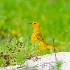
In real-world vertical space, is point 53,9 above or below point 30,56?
above

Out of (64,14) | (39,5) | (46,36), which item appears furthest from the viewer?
(39,5)

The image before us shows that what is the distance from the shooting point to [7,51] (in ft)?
16.8

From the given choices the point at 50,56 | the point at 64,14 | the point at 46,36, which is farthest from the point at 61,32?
the point at 50,56

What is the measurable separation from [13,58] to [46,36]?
464 centimetres

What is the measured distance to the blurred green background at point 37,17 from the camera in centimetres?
981

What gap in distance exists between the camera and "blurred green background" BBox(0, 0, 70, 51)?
9.81 metres

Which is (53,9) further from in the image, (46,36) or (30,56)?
(30,56)

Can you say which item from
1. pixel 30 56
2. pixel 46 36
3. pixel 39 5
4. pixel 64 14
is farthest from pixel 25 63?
pixel 39 5

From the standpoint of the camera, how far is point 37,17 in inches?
424

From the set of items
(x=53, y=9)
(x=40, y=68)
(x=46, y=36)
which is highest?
(x=53, y=9)

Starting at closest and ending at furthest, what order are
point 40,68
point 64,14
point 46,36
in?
point 40,68
point 46,36
point 64,14

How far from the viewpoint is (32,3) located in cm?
1179

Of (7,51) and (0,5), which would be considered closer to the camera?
(7,51)

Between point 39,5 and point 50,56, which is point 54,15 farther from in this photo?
point 50,56
